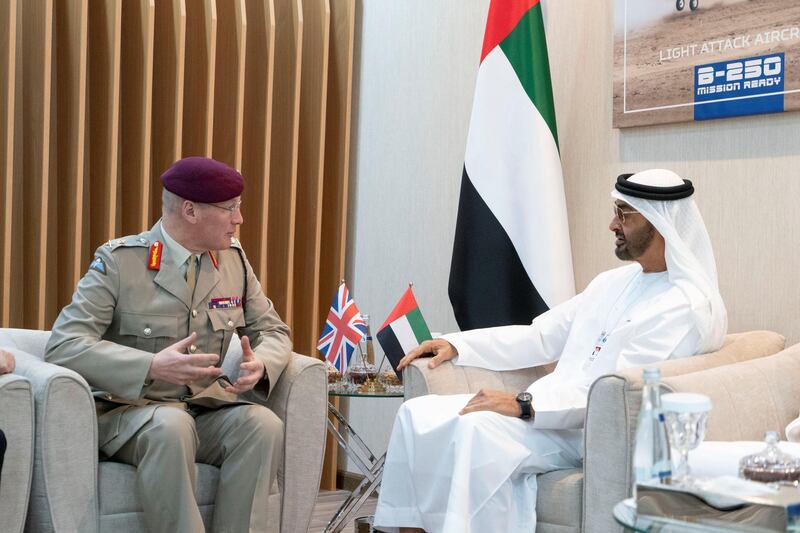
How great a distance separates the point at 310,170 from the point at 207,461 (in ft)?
7.26

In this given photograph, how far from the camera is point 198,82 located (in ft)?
15.7

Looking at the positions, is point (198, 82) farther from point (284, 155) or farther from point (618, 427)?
point (618, 427)

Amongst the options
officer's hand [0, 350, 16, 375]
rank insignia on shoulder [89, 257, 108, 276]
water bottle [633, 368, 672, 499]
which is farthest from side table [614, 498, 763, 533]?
rank insignia on shoulder [89, 257, 108, 276]

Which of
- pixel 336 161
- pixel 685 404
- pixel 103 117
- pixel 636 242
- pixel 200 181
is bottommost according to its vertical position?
pixel 685 404

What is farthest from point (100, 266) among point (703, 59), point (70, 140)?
point (703, 59)

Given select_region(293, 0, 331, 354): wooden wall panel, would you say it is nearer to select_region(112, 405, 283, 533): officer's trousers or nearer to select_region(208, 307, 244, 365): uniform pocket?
select_region(208, 307, 244, 365): uniform pocket

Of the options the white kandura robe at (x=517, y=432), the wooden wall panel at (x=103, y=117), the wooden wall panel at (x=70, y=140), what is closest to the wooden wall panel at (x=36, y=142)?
the wooden wall panel at (x=70, y=140)

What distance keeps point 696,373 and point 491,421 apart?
0.65m

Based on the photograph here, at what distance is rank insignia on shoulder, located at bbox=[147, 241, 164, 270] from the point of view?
335 centimetres

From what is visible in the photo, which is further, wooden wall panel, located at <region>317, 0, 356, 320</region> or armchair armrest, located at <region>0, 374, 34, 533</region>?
wooden wall panel, located at <region>317, 0, 356, 320</region>

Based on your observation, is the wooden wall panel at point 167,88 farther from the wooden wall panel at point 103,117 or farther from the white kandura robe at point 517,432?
the white kandura robe at point 517,432

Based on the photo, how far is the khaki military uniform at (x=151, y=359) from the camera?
2977 millimetres

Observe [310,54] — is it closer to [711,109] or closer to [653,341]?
[711,109]

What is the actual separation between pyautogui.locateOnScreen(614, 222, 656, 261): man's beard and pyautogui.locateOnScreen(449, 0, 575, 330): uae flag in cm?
62
